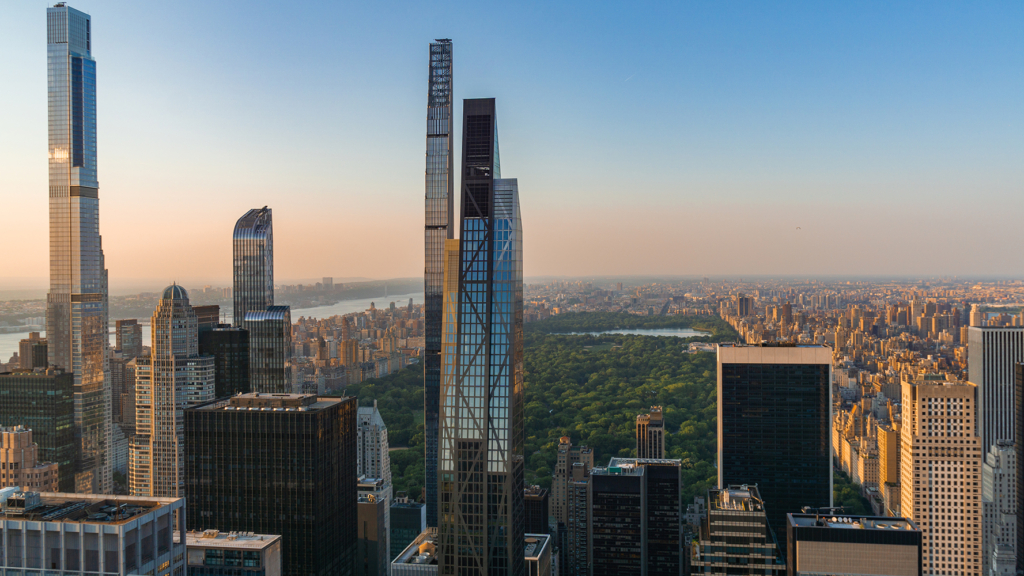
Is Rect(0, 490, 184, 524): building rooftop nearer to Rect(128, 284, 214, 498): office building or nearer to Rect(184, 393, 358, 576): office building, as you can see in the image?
Rect(184, 393, 358, 576): office building

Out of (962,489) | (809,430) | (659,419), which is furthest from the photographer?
(659,419)

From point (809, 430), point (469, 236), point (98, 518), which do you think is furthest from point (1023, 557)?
point (98, 518)

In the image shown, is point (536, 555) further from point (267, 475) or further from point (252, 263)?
point (252, 263)

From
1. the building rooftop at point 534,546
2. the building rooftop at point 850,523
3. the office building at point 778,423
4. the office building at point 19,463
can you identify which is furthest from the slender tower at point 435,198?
the building rooftop at point 850,523

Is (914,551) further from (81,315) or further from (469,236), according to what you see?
(81,315)

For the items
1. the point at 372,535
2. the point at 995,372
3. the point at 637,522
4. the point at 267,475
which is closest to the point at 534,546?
the point at 372,535

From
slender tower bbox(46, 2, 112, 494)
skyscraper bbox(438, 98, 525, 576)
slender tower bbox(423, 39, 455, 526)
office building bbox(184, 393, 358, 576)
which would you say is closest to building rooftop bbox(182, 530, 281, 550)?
office building bbox(184, 393, 358, 576)
